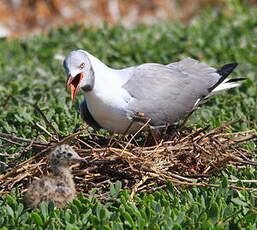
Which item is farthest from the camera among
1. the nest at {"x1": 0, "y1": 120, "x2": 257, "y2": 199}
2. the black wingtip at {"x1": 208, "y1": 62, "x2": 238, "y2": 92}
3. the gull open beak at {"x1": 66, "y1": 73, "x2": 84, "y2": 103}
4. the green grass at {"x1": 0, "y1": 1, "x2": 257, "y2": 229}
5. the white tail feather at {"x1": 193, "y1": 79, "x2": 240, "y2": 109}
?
the black wingtip at {"x1": 208, "y1": 62, "x2": 238, "y2": 92}

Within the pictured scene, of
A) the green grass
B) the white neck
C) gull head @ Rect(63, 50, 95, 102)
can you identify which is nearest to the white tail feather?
the green grass

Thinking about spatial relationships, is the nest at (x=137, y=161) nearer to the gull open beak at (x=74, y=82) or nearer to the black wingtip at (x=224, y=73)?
the gull open beak at (x=74, y=82)

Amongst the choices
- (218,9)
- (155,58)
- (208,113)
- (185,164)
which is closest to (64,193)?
(185,164)

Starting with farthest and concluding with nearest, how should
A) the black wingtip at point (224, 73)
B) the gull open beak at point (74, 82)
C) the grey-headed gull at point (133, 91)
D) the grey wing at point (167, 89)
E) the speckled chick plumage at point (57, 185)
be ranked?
the black wingtip at point (224, 73) → the grey wing at point (167, 89) → the grey-headed gull at point (133, 91) → the gull open beak at point (74, 82) → the speckled chick plumage at point (57, 185)

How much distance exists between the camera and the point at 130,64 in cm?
949

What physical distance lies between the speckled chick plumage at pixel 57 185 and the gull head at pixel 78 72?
656mm

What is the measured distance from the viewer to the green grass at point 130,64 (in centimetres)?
469

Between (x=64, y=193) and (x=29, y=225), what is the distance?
0.37 m

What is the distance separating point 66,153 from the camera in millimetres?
5031

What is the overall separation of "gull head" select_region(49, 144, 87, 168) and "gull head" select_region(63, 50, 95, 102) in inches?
23.5

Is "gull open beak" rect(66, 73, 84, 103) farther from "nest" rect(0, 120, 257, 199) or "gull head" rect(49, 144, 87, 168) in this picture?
"gull head" rect(49, 144, 87, 168)

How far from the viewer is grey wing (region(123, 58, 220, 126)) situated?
5.92 meters

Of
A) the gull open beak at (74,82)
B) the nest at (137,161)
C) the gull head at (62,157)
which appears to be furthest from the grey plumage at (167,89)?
the gull head at (62,157)

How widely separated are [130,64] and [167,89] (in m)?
3.39
